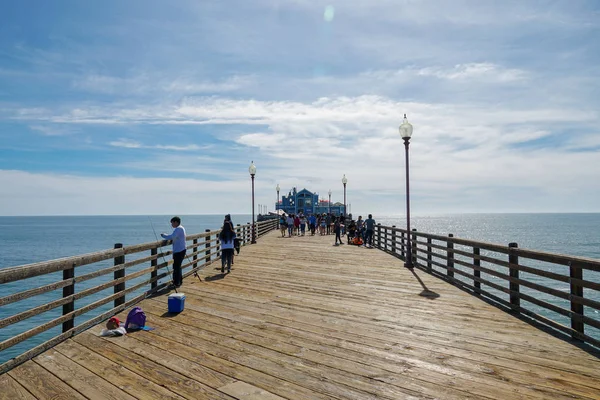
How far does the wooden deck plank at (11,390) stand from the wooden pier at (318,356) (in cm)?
2

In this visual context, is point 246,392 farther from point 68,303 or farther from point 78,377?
point 68,303

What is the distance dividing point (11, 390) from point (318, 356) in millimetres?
3503

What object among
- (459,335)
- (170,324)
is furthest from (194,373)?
(459,335)

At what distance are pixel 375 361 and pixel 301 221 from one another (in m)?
26.6

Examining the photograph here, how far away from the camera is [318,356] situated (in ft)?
15.1

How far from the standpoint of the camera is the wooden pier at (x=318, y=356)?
3744 mm

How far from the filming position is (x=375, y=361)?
4.44m

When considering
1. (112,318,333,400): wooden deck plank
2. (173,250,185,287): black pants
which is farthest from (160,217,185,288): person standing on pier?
(112,318,333,400): wooden deck plank

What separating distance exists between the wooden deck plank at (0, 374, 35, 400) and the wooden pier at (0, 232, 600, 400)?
0.02 m

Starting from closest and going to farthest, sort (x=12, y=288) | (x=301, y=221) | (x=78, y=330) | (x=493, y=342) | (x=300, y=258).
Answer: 1. (x=493, y=342)
2. (x=78, y=330)
3. (x=300, y=258)
4. (x=12, y=288)
5. (x=301, y=221)

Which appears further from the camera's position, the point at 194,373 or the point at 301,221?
the point at 301,221

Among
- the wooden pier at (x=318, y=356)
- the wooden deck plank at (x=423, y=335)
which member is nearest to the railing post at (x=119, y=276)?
the wooden pier at (x=318, y=356)

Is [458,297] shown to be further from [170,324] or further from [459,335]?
[170,324]

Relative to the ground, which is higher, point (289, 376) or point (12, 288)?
point (289, 376)
